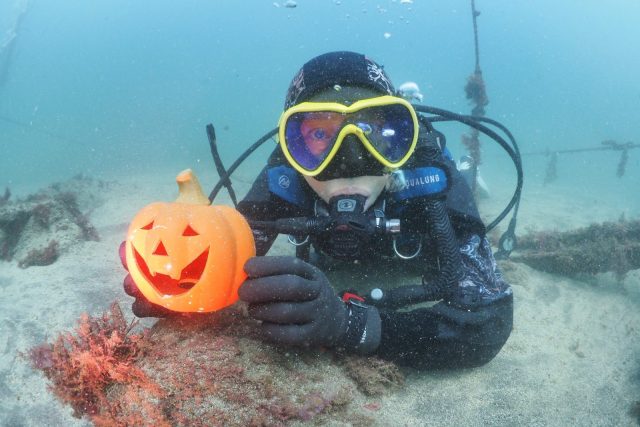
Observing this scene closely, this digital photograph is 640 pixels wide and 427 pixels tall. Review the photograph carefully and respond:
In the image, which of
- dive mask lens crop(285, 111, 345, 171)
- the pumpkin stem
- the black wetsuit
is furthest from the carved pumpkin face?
the black wetsuit

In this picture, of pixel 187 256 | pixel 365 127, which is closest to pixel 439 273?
pixel 365 127

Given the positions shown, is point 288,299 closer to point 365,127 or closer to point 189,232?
point 189,232

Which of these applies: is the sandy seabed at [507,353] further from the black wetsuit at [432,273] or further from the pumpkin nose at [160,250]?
the pumpkin nose at [160,250]

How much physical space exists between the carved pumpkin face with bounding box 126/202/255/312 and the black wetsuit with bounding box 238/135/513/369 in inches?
41.9

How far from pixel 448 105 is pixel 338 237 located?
4851 inches

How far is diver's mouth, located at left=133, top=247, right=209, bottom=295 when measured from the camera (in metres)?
1.85

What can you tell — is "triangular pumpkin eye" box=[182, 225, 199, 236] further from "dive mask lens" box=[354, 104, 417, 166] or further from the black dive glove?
"dive mask lens" box=[354, 104, 417, 166]

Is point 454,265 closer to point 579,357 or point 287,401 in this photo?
point 287,401

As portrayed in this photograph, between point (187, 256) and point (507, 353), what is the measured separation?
2740mm

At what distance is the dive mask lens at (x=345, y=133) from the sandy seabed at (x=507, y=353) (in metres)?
1.59

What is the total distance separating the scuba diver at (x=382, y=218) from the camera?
2.30 meters

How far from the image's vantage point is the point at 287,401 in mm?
1620

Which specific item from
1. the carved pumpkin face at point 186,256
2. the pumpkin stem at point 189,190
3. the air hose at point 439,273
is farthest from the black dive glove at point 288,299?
the air hose at point 439,273

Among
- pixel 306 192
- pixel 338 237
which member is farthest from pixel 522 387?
pixel 306 192
